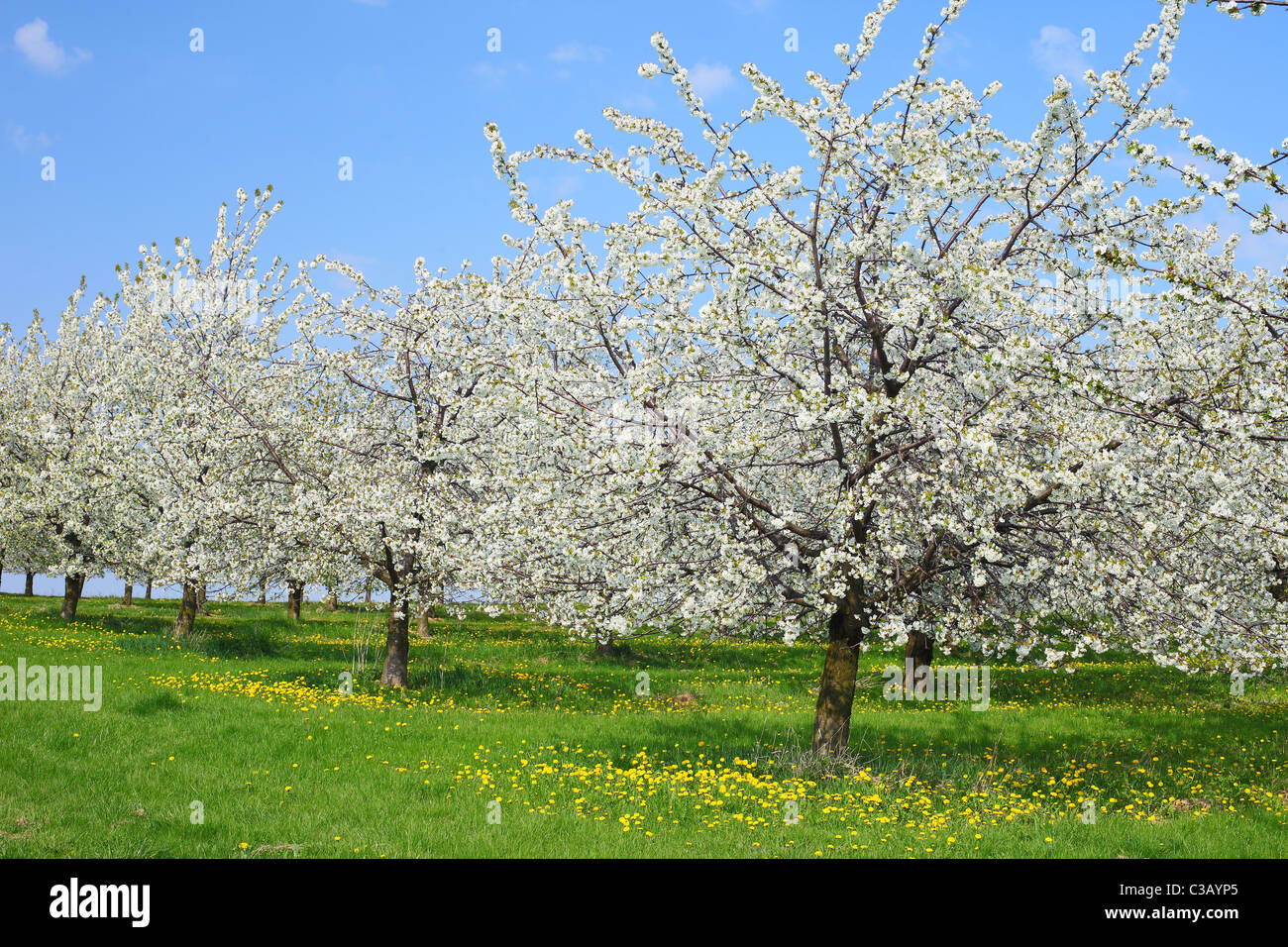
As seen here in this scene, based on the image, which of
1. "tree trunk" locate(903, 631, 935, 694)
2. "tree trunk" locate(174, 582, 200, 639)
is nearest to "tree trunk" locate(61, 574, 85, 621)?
"tree trunk" locate(174, 582, 200, 639)

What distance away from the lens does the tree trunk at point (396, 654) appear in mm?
20047

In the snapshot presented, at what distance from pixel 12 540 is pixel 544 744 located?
28.0m

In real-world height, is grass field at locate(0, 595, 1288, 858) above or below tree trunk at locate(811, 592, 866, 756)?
below

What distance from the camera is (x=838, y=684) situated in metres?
13.0

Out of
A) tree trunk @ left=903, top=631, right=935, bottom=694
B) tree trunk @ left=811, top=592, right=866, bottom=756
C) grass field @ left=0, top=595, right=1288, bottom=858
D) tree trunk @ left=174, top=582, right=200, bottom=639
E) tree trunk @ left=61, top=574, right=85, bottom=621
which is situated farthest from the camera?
tree trunk @ left=61, top=574, right=85, bottom=621

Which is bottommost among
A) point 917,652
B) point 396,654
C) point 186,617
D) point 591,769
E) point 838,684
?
point 917,652

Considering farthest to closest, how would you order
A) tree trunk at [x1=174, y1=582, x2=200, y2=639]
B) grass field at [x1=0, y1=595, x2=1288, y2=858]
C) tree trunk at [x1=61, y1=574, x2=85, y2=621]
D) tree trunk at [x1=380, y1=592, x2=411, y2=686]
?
tree trunk at [x1=61, y1=574, x2=85, y2=621] → tree trunk at [x1=174, y1=582, x2=200, y2=639] → tree trunk at [x1=380, y1=592, x2=411, y2=686] → grass field at [x1=0, y1=595, x2=1288, y2=858]

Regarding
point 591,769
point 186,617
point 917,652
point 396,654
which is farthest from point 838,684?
point 186,617

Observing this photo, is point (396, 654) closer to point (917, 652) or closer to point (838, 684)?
point (838, 684)

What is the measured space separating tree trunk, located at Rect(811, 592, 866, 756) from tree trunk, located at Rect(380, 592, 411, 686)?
10.7 meters

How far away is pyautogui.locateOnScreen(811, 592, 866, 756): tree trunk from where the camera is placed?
12.9 metres

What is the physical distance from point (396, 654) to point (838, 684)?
11.4 meters

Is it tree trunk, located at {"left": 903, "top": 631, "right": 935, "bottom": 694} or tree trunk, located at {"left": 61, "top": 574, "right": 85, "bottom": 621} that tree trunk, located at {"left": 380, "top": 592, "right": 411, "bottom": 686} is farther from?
tree trunk, located at {"left": 61, "top": 574, "right": 85, "bottom": 621}
